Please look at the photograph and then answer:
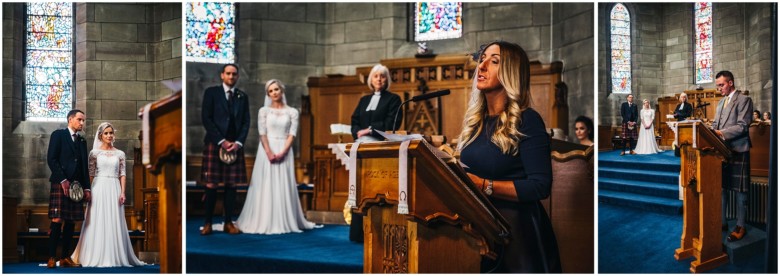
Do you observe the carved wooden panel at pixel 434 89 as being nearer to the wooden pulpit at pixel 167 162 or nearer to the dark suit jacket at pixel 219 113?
the dark suit jacket at pixel 219 113

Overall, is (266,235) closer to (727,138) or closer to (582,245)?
(582,245)

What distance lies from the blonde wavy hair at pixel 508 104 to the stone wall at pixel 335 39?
135 inches

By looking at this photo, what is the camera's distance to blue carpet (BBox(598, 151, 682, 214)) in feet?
15.4

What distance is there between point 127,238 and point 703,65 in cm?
342

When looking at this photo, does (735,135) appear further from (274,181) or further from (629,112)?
(274,181)

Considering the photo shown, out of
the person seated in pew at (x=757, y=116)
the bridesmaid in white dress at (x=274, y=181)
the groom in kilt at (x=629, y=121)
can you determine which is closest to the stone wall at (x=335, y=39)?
the bridesmaid in white dress at (x=274, y=181)

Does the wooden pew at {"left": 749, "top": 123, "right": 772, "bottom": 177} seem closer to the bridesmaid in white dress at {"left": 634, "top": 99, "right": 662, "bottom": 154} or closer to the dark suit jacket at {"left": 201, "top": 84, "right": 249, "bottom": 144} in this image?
the bridesmaid in white dress at {"left": 634, "top": 99, "right": 662, "bottom": 154}

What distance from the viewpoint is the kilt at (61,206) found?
5.11 meters

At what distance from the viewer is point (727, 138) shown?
4.70 m

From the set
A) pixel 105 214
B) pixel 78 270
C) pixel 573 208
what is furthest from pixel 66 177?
pixel 573 208

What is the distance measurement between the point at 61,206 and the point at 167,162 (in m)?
1.17

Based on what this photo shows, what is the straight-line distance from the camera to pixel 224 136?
6133mm

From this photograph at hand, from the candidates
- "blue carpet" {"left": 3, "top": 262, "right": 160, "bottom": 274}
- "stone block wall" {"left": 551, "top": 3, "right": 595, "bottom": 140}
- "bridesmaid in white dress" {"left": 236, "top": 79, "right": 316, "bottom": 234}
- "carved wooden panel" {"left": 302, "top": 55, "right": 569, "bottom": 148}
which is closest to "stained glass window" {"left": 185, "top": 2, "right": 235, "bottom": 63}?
"carved wooden panel" {"left": 302, "top": 55, "right": 569, "bottom": 148}

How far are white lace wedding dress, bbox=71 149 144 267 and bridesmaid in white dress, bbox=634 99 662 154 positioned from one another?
2.91 meters
